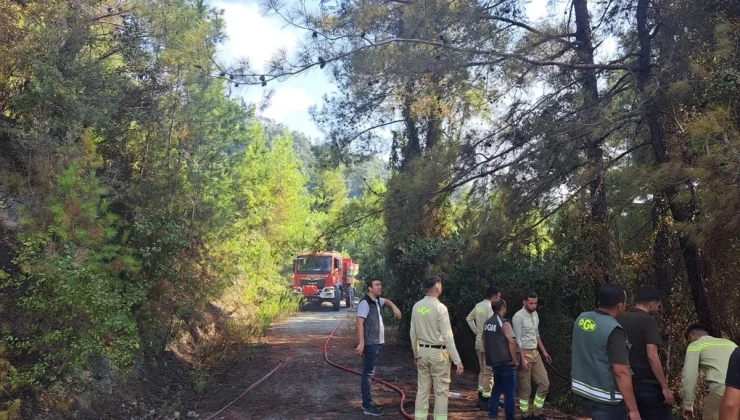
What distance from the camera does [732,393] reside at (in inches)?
127

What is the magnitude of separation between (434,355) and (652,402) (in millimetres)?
2162

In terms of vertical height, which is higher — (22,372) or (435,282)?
(435,282)

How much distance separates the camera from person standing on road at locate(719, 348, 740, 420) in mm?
3205

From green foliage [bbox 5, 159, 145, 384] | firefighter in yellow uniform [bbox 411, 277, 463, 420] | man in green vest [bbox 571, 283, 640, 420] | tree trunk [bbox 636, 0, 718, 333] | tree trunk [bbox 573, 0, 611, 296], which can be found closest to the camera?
man in green vest [bbox 571, 283, 640, 420]

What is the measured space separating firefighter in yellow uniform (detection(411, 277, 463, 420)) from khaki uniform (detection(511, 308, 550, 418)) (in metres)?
1.36

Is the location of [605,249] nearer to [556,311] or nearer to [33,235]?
[556,311]

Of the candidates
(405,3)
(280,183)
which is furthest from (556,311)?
(280,183)

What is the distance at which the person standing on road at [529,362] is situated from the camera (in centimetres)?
639

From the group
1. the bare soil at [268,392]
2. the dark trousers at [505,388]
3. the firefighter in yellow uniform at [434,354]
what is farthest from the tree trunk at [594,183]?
the firefighter in yellow uniform at [434,354]

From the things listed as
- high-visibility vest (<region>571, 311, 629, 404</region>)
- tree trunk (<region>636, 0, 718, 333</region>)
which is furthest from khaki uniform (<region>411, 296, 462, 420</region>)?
tree trunk (<region>636, 0, 718, 333</region>)

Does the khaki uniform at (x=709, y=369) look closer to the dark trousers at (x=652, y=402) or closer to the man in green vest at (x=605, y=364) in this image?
the dark trousers at (x=652, y=402)

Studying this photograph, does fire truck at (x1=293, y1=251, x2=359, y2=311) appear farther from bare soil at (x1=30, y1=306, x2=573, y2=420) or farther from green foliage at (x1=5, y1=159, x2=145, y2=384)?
green foliage at (x1=5, y1=159, x2=145, y2=384)

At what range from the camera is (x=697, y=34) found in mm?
6348

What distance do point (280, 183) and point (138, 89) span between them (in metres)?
17.4
